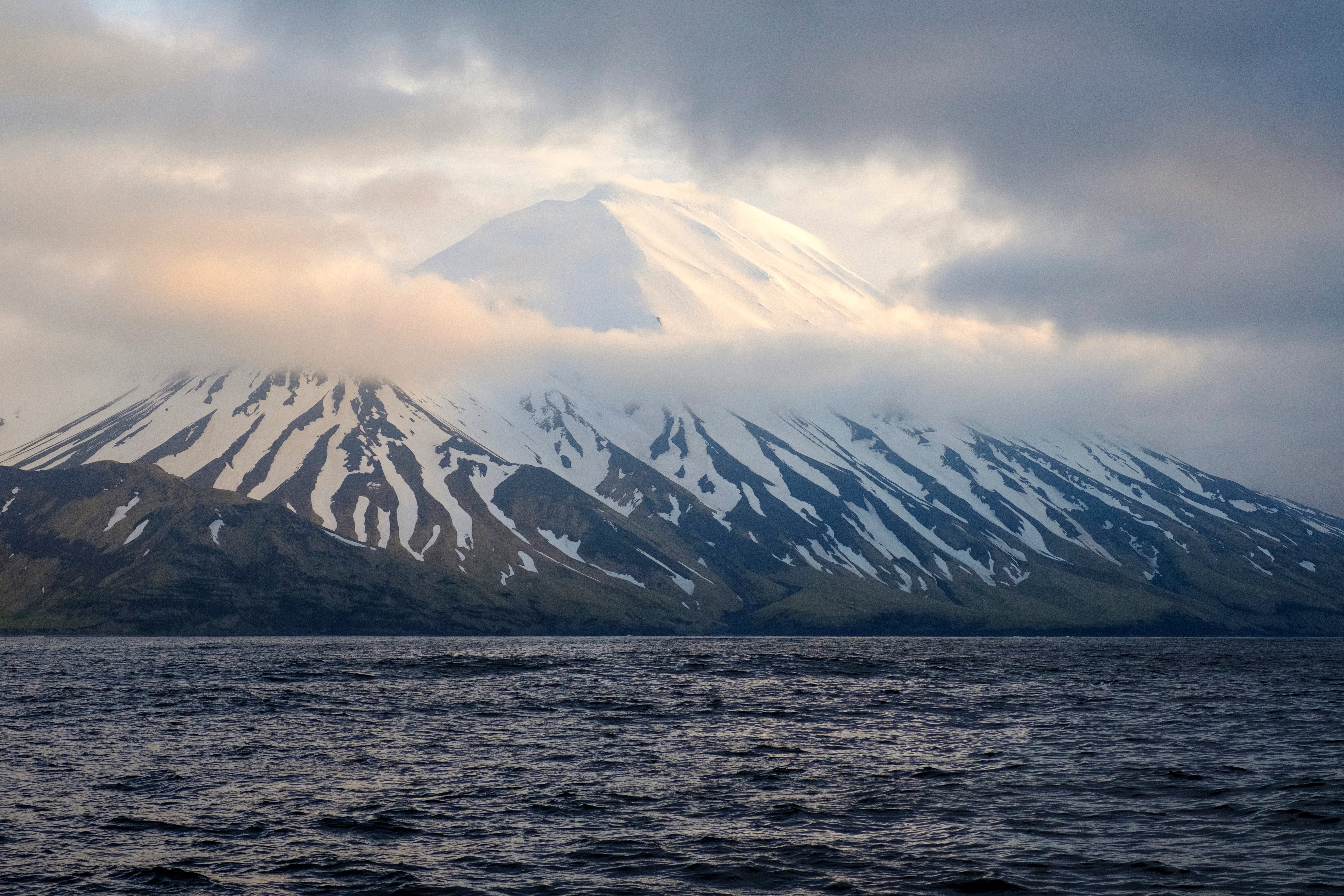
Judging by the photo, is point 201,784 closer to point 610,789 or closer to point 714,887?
point 610,789

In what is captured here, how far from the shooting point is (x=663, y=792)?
53.2 metres

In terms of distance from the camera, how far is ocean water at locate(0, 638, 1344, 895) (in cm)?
3769

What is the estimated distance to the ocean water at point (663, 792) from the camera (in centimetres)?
3769

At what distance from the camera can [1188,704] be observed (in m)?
96.2

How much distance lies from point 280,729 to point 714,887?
45.5m

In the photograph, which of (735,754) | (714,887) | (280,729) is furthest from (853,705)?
(714,887)

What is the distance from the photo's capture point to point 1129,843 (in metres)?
41.8

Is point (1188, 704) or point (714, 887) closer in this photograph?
point (714, 887)

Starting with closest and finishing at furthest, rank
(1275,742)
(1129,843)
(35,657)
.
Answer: (1129,843) < (1275,742) < (35,657)

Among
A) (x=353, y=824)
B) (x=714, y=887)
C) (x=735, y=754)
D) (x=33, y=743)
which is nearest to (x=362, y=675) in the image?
(x=33, y=743)

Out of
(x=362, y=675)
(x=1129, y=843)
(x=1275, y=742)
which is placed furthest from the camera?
(x=362, y=675)

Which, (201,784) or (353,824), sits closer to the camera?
(353,824)

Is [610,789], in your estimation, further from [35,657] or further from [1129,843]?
[35,657]

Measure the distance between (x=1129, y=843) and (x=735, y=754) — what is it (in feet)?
85.3
